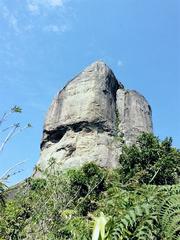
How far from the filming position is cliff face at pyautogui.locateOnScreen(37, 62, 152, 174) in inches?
1073

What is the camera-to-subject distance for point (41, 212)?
759cm

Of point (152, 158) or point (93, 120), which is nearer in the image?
point (152, 158)

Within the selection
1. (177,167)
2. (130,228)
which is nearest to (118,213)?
(130,228)

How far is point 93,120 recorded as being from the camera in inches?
1120

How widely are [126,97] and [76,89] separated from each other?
12.4 feet

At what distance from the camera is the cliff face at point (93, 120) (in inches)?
1073

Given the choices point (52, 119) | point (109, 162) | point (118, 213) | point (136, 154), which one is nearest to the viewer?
point (118, 213)

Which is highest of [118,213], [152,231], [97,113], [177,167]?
[97,113]

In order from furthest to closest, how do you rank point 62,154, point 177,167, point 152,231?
1. point 62,154
2. point 177,167
3. point 152,231

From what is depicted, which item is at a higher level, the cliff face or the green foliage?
the cliff face

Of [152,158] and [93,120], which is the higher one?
[93,120]

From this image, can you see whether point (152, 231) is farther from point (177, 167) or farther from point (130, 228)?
point (177, 167)

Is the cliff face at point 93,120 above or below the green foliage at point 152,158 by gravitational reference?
above

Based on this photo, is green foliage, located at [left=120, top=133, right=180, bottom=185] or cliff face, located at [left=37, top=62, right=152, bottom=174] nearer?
green foliage, located at [left=120, top=133, right=180, bottom=185]
